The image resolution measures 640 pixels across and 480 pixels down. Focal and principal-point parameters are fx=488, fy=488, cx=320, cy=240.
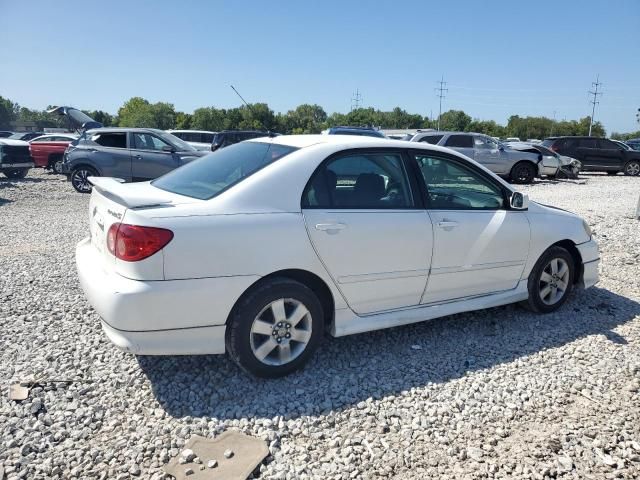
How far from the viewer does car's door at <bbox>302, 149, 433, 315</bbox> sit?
3.30 meters

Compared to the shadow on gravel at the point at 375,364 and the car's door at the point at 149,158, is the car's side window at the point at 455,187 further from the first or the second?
the car's door at the point at 149,158

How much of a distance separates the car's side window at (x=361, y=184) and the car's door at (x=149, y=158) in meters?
9.85

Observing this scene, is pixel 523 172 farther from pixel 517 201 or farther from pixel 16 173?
pixel 16 173

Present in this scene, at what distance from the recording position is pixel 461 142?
17.5 m

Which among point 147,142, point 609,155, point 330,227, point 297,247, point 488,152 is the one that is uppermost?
point 609,155

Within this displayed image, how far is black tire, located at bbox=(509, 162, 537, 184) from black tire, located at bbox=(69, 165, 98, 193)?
45.9ft

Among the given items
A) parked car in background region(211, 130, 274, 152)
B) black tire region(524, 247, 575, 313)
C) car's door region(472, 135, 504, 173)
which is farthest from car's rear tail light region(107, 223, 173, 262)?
car's door region(472, 135, 504, 173)

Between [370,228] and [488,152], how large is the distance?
1538 centimetres

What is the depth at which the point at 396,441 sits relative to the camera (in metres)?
2.75

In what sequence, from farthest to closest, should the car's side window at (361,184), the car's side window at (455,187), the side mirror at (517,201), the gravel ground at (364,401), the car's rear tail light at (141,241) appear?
the side mirror at (517,201), the car's side window at (455,187), the car's side window at (361,184), the car's rear tail light at (141,241), the gravel ground at (364,401)

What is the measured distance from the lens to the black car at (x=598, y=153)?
2183 centimetres

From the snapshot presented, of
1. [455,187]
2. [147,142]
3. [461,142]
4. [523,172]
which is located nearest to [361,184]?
[455,187]

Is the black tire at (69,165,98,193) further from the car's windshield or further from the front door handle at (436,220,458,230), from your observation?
the front door handle at (436,220,458,230)

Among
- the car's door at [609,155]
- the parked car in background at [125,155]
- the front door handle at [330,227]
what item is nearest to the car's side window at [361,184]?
the front door handle at [330,227]
